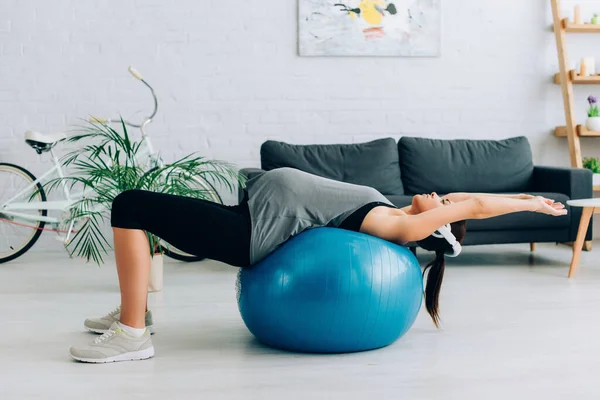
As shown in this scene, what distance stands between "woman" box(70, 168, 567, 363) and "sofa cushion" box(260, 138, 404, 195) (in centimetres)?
218

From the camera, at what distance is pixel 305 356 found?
8.93 ft

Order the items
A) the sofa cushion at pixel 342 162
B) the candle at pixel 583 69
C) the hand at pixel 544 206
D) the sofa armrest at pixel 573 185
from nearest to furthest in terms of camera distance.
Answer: the hand at pixel 544 206 → the sofa armrest at pixel 573 185 → the sofa cushion at pixel 342 162 → the candle at pixel 583 69

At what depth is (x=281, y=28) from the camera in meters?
5.46

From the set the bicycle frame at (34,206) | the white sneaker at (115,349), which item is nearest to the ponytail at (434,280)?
the white sneaker at (115,349)

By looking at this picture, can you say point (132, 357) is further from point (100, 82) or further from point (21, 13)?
point (21, 13)

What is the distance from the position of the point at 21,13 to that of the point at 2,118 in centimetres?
72

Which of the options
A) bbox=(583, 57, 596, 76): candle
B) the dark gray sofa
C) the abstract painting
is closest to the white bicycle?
the dark gray sofa

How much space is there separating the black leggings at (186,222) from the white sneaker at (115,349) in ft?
1.20

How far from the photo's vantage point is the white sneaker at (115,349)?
8.57ft

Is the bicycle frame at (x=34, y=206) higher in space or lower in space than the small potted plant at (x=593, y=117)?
lower

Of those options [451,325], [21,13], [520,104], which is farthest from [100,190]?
[520,104]

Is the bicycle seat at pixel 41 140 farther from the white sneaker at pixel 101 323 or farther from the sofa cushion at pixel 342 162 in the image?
the white sneaker at pixel 101 323

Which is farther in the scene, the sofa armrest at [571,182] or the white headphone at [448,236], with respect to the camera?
the sofa armrest at [571,182]

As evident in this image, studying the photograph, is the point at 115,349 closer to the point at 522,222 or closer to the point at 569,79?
the point at 522,222
